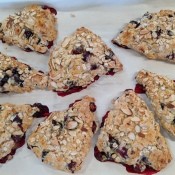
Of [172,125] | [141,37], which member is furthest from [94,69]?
[172,125]

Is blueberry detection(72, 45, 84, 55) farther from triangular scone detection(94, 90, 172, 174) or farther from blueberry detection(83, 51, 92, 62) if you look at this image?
triangular scone detection(94, 90, 172, 174)

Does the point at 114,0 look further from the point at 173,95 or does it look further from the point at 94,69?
the point at 173,95

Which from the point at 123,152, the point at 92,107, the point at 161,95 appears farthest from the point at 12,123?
the point at 161,95

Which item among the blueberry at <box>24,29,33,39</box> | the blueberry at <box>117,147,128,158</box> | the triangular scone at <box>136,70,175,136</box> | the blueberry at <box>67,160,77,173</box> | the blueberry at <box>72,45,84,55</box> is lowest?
the blueberry at <box>67,160,77,173</box>

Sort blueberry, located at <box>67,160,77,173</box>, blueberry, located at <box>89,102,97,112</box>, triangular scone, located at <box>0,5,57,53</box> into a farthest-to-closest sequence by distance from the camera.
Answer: triangular scone, located at <box>0,5,57,53</box>, blueberry, located at <box>89,102,97,112</box>, blueberry, located at <box>67,160,77,173</box>

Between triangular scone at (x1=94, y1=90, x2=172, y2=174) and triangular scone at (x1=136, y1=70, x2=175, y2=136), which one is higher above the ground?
triangular scone at (x1=136, y1=70, x2=175, y2=136)

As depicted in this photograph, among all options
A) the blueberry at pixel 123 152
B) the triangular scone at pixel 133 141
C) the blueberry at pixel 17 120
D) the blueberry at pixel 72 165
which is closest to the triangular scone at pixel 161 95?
the triangular scone at pixel 133 141

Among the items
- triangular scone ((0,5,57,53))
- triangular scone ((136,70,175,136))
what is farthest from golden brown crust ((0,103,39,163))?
triangular scone ((136,70,175,136))

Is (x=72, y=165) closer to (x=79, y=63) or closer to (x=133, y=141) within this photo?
(x=133, y=141)
